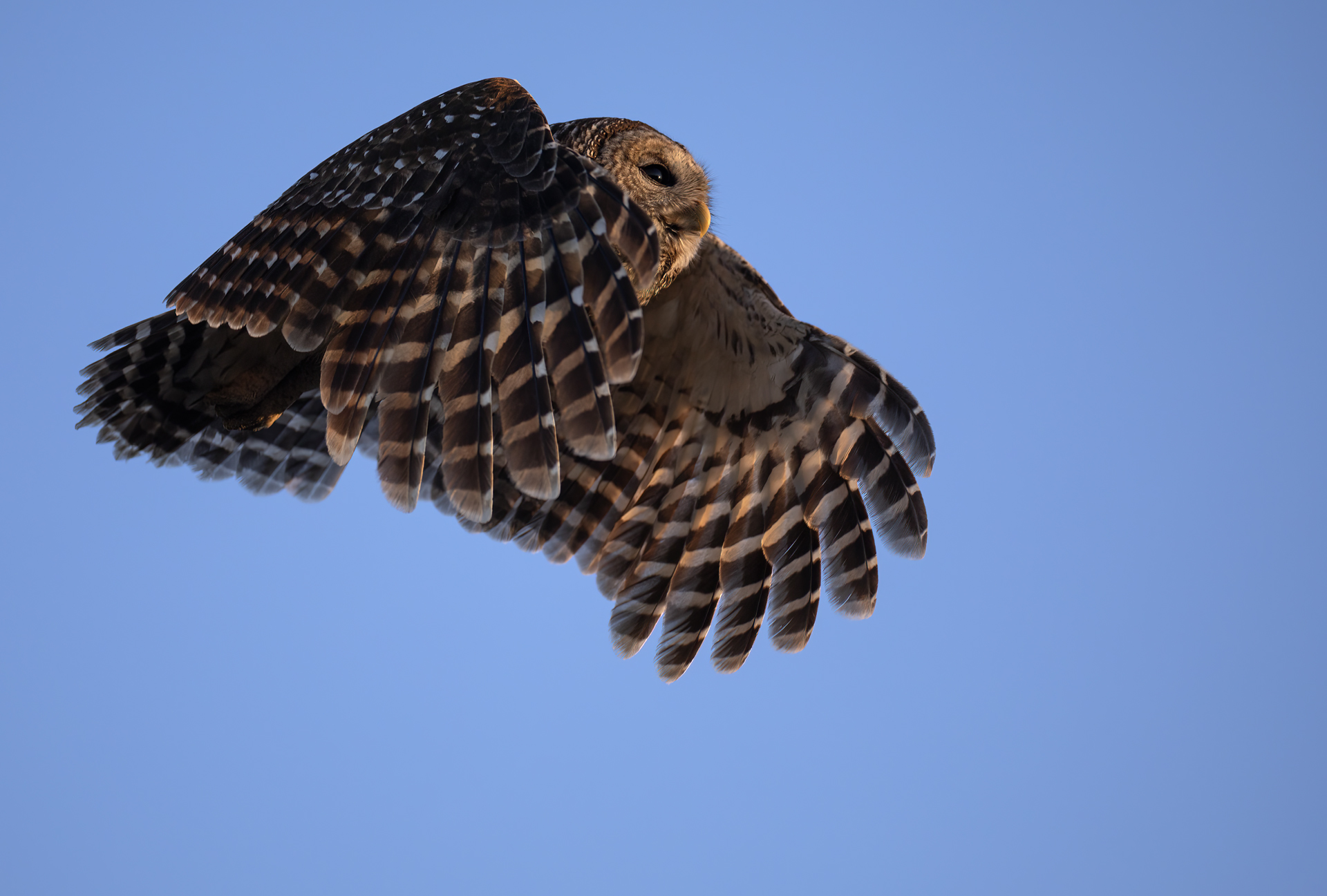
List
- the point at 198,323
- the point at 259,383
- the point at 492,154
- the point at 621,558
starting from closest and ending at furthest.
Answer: the point at 492,154
the point at 198,323
the point at 259,383
the point at 621,558

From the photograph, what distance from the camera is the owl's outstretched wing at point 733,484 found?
5.16m

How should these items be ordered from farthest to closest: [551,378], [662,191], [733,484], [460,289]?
1. [733,484]
2. [662,191]
3. [551,378]
4. [460,289]

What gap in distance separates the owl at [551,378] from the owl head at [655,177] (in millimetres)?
14

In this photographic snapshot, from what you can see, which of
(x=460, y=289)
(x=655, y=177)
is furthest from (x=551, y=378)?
(x=655, y=177)

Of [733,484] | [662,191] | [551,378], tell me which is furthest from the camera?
[733,484]

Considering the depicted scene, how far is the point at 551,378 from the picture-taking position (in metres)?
3.64

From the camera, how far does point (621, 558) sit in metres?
5.43

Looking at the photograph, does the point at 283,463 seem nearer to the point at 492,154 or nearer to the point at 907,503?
the point at 492,154

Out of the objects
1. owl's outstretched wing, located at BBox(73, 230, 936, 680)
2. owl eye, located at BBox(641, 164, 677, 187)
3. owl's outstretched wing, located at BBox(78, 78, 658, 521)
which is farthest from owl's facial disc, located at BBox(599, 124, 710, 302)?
owl's outstretched wing, located at BBox(78, 78, 658, 521)

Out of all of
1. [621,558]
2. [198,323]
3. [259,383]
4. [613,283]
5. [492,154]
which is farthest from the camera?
[621,558]

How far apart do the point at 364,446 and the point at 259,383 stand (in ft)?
2.27

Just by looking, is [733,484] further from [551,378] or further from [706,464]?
[551,378]

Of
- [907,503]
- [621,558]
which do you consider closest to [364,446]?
[621,558]

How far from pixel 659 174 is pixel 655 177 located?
30 millimetres
